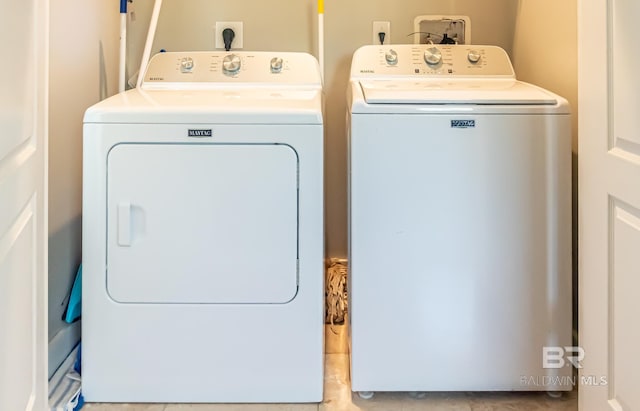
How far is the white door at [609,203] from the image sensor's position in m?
1.03

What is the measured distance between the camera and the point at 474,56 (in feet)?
6.48

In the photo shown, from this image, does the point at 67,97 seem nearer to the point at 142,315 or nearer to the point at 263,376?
the point at 142,315

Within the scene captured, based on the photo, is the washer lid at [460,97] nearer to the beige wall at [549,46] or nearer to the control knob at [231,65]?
the beige wall at [549,46]

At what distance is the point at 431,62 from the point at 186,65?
0.86 m

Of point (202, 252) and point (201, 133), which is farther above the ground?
point (201, 133)

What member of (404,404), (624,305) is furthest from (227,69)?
(624,305)

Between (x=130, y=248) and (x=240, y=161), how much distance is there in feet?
1.16

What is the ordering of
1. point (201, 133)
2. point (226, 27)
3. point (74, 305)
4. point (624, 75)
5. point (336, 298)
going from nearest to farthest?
point (624, 75) → point (201, 133) → point (74, 305) → point (336, 298) → point (226, 27)

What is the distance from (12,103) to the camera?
87 cm

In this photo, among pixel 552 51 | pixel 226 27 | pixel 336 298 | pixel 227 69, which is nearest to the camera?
pixel 552 51

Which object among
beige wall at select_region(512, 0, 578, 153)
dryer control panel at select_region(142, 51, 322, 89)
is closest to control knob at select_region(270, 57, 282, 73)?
dryer control panel at select_region(142, 51, 322, 89)

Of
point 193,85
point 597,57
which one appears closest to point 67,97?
point 193,85

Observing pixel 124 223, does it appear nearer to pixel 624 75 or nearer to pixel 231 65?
pixel 231 65

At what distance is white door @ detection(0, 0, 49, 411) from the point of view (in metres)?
0.85
